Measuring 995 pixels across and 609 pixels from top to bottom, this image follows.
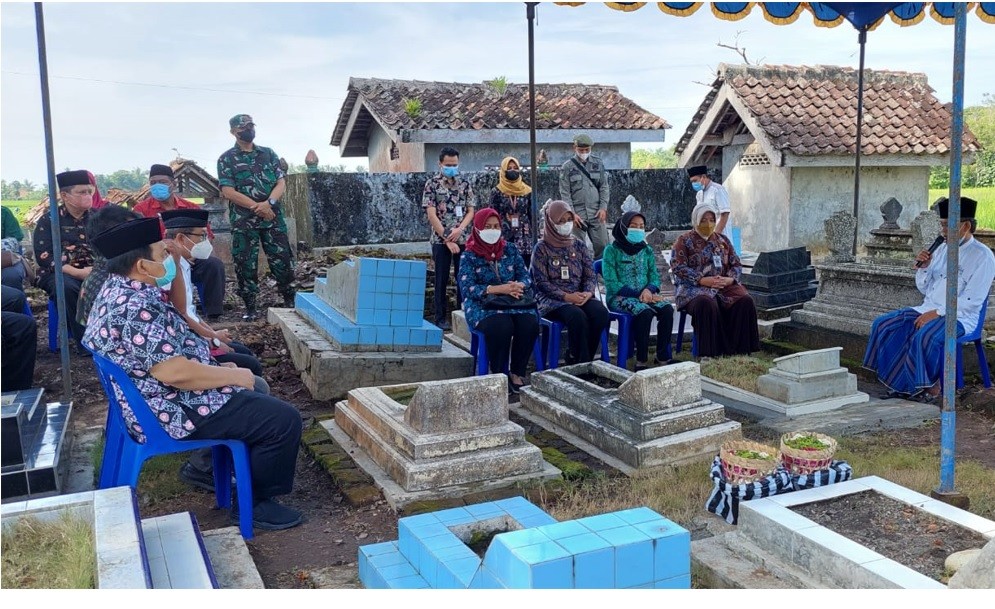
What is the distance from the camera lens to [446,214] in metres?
8.41

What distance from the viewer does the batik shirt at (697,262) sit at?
756cm

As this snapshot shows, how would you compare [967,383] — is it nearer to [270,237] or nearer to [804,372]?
[804,372]

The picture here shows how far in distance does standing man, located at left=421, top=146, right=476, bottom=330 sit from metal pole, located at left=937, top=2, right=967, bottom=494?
198 inches

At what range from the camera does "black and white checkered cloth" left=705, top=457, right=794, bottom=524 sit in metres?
3.92

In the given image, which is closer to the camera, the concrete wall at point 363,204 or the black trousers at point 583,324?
the black trousers at point 583,324

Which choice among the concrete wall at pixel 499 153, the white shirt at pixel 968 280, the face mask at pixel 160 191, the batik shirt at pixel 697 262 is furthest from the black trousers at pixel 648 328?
the concrete wall at pixel 499 153

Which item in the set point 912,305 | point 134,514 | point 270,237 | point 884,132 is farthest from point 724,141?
point 134,514

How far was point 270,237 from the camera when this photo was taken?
329 inches

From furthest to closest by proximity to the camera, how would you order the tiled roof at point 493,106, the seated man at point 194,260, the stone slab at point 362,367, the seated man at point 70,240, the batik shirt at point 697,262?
the tiled roof at point 493,106
the seated man at point 194,260
the batik shirt at point 697,262
the seated man at point 70,240
the stone slab at point 362,367

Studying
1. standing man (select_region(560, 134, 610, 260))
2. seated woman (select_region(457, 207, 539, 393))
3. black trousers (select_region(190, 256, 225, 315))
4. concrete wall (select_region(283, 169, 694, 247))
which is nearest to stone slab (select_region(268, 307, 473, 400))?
seated woman (select_region(457, 207, 539, 393))

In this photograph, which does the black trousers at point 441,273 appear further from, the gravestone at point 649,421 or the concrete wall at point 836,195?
the concrete wall at point 836,195

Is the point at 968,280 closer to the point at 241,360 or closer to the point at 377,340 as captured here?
the point at 377,340

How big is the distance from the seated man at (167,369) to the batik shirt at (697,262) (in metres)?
4.52

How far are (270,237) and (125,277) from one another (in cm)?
466
